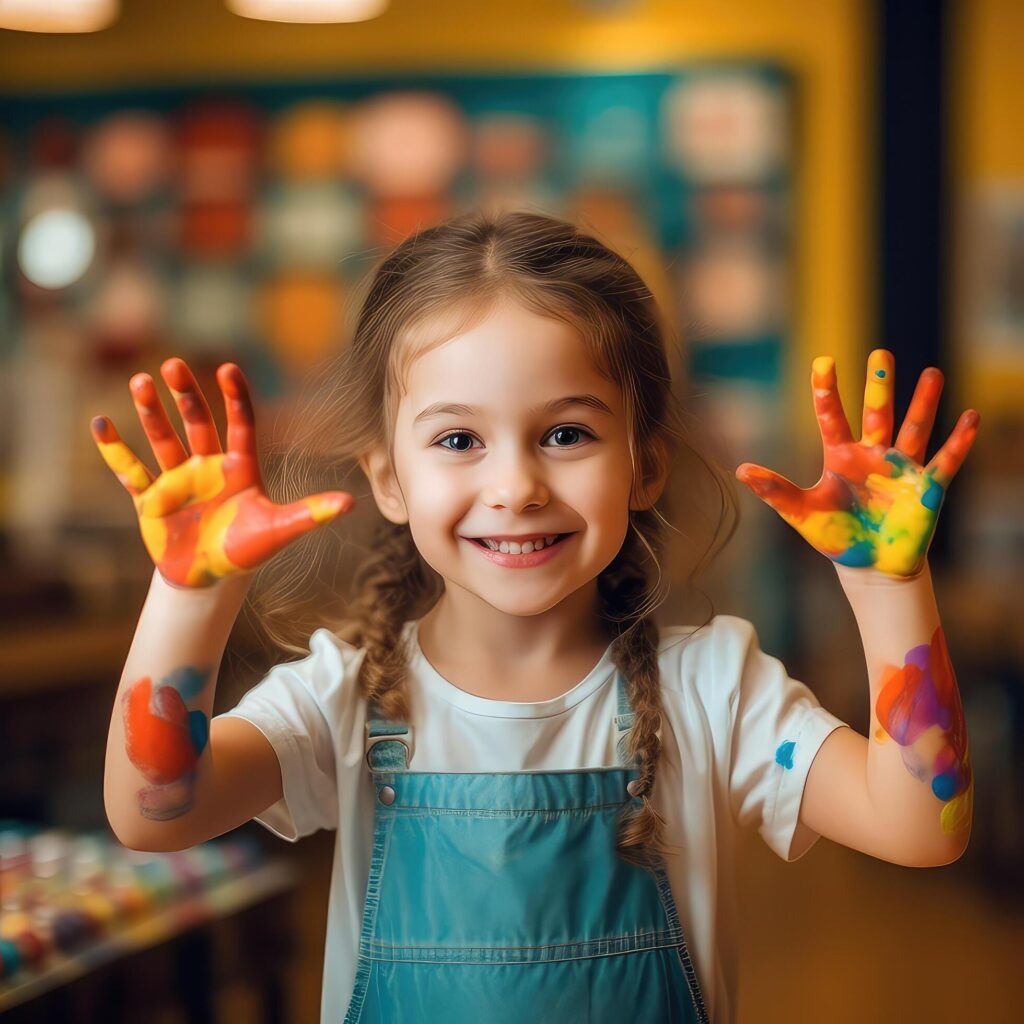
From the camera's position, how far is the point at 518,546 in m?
1.01

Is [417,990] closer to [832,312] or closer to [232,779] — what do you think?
[232,779]

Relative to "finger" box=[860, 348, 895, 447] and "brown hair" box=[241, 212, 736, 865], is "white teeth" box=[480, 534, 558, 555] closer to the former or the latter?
"brown hair" box=[241, 212, 736, 865]

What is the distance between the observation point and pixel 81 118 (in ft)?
19.9

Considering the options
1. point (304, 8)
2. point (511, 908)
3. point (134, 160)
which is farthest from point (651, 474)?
point (134, 160)

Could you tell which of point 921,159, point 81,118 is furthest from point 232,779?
point 81,118

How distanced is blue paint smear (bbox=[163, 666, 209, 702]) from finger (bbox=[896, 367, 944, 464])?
0.52 m

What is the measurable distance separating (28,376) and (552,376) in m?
5.12

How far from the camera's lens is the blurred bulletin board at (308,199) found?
559 centimetres

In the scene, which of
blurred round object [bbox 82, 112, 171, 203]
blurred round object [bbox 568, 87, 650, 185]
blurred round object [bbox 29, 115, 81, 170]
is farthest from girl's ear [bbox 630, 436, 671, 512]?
blurred round object [bbox 29, 115, 81, 170]

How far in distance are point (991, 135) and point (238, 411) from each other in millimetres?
5325

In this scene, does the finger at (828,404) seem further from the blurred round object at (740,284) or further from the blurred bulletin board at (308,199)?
the blurred round object at (740,284)

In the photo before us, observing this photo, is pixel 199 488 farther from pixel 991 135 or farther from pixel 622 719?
pixel 991 135

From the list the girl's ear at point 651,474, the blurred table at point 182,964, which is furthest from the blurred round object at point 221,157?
the girl's ear at point 651,474

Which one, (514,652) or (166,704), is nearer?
(166,704)
